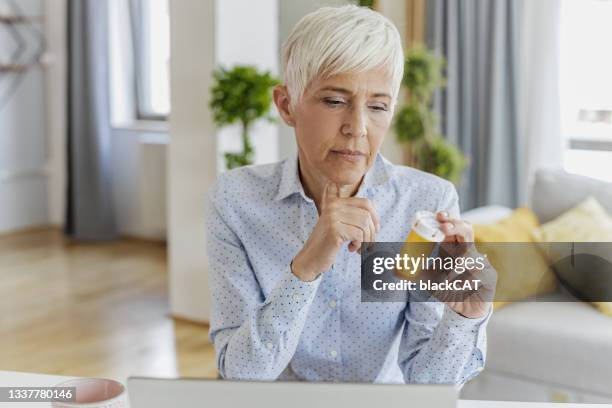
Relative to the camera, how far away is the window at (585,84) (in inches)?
133

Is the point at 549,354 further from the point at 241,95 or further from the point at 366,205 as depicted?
the point at 366,205

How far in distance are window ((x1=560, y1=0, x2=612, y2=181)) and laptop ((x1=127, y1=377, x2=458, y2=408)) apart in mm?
2809

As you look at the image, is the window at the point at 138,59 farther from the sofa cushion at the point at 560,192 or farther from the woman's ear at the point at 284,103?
the woman's ear at the point at 284,103

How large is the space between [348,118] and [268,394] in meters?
0.36

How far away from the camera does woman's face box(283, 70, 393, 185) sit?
939mm

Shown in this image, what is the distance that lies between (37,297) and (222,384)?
124 inches

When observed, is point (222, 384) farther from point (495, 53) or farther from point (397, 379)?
Answer: point (495, 53)

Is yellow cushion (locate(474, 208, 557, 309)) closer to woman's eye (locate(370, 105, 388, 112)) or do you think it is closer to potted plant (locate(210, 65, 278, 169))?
potted plant (locate(210, 65, 278, 169))

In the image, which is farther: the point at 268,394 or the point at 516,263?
the point at 516,263

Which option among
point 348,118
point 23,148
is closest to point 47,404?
point 348,118

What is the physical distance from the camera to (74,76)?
15.1ft

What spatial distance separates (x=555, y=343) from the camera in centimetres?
220

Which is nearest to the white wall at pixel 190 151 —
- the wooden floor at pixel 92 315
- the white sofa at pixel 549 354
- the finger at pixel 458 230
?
the wooden floor at pixel 92 315

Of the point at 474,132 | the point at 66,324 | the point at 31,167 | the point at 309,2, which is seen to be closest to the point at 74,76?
the point at 31,167
